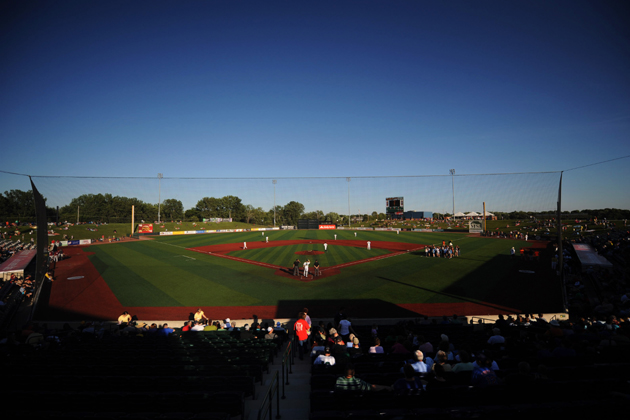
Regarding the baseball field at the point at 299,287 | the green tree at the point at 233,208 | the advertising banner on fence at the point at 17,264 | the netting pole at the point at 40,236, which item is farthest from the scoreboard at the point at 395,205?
the netting pole at the point at 40,236

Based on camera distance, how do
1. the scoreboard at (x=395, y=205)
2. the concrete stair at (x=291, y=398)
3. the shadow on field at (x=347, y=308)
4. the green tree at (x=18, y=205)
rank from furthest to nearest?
the scoreboard at (x=395, y=205) < the green tree at (x=18, y=205) < the shadow on field at (x=347, y=308) < the concrete stair at (x=291, y=398)

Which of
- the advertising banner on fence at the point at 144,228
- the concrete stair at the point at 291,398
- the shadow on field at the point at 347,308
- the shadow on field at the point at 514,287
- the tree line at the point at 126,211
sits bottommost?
the shadow on field at the point at 347,308

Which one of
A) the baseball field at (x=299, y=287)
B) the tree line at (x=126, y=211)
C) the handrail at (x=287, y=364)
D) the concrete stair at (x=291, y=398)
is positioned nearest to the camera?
the concrete stair at (x=291, y=398)

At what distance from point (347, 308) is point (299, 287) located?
512 centimetres

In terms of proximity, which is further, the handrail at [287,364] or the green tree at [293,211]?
the green tree at [293,211]

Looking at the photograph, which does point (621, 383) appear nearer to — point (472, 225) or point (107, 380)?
point (107, 380)

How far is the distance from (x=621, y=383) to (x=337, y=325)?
287 inches

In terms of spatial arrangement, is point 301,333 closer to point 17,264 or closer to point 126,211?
point 17,264

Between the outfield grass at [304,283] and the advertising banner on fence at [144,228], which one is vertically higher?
the advertising banner on fence at [144,228]

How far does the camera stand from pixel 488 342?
8.18 meters

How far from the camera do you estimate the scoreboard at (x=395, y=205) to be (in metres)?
84.5

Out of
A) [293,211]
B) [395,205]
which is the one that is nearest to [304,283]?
[395,205]

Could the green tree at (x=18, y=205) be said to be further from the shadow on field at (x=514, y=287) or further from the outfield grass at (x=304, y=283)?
the shadow on field at (x=514, y=287)

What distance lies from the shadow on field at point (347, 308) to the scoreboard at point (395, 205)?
71281mm
